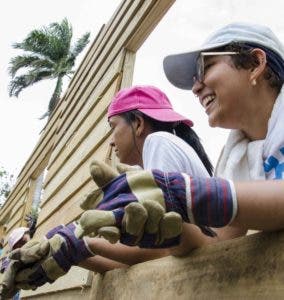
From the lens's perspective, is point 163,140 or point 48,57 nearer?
point 163,140

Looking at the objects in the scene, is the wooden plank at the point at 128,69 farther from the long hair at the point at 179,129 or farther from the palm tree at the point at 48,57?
the palm tree at the point at 48,57

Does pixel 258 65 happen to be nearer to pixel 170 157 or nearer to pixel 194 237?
pixel 170 157

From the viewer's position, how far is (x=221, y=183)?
0.85m

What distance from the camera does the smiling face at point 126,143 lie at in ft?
6.20

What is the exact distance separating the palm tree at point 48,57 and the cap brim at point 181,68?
63.6ft

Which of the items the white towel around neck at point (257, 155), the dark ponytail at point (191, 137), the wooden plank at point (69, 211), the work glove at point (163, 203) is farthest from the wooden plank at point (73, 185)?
the work glove at point (163, 203)

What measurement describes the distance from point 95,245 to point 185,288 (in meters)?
0.57

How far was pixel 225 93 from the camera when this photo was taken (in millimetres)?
1353

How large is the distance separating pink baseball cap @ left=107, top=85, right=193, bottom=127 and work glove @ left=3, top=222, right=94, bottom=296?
66cm

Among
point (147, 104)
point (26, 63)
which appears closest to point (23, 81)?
point (26, 63)

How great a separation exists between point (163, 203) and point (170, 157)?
62 centimetres

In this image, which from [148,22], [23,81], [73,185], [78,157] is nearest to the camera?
[148,22]

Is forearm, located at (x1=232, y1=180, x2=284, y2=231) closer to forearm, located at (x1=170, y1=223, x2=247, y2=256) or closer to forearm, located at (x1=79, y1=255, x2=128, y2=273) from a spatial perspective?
forearm, located at (x1=170, y1=223, x2=247, y2=256)

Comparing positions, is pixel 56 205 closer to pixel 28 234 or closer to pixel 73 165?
pixel 73 165
